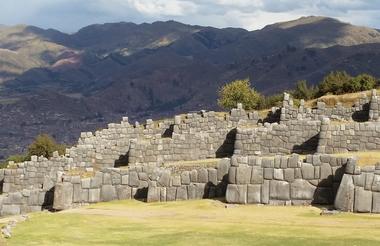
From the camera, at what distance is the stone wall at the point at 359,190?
2216 cm

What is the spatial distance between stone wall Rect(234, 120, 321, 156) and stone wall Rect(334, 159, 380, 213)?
595 inches

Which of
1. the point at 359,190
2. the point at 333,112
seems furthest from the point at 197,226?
the point at 333,112

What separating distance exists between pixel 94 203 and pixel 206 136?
1569cm

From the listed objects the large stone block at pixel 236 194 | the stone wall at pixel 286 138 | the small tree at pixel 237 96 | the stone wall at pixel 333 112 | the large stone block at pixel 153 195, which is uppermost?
the small tree at pixel 237 96

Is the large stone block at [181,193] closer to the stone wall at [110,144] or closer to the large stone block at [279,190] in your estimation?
the large stone block at [279,190]

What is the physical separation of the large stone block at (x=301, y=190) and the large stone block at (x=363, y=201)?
200cm

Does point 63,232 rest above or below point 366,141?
below

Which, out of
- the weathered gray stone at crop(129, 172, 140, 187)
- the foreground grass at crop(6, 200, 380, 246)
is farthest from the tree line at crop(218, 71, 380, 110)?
the foreground grass at crop(6, 200, 380, 246)

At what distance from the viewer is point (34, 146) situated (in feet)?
253

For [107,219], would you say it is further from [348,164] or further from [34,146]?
[34,146]

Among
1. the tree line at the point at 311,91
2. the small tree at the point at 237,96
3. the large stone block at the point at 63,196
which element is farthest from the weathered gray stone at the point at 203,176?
the small tree at the point at 237,96

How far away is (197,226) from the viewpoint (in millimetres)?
20531

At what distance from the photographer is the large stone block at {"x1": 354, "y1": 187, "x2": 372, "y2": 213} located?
22166mm

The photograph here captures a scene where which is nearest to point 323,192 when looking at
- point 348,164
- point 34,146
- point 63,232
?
point 348,164
